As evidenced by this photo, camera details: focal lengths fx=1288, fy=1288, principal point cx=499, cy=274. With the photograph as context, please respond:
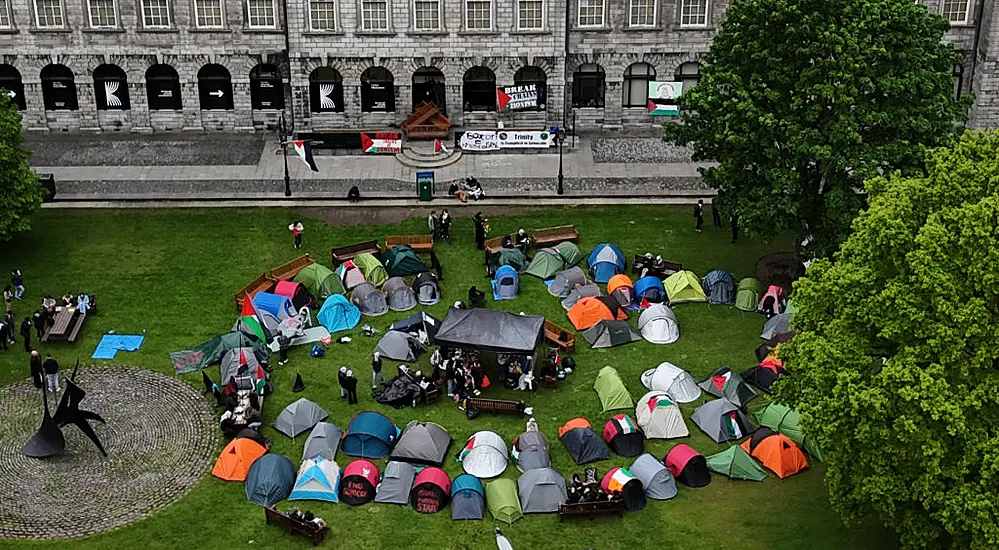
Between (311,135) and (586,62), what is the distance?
18.4m

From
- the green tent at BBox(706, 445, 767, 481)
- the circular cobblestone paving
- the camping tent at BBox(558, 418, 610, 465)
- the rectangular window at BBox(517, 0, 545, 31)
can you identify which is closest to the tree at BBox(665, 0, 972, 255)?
the green tent at BBox(706, 445, 767, 481)

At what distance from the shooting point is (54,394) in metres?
56.3

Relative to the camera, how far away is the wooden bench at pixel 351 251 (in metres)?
67.5

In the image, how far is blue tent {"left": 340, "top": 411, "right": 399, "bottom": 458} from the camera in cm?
5131

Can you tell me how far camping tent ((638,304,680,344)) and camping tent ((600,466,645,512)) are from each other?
41.0ft

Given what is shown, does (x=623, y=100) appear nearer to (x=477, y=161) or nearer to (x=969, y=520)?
(x=477, y=161)

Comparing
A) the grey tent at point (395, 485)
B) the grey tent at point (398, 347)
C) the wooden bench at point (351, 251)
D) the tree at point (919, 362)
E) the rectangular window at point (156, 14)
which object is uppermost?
the rectangular window at point (156, 14)

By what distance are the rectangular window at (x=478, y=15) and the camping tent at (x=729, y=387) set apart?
33.8 meters

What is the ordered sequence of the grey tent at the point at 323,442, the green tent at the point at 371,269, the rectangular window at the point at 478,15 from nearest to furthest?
the grey tent at the point at 323,442 → the green tent at the point at 371,269 → the rectangular window at the point at 478,15

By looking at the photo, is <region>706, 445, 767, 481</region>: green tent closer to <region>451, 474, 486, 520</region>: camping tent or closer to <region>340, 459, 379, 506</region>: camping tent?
<region>451, 474, 486, 520</region>: camping tent

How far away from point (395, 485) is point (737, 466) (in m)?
13.3

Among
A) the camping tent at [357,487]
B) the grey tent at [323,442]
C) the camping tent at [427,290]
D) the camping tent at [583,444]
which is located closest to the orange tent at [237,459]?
the grey tent at [323,442]

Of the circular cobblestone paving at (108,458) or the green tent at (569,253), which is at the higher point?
the green tent at (569,253)

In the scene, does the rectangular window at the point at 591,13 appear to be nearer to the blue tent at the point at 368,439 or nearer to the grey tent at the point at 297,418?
the grey tent at the point at 297,418
